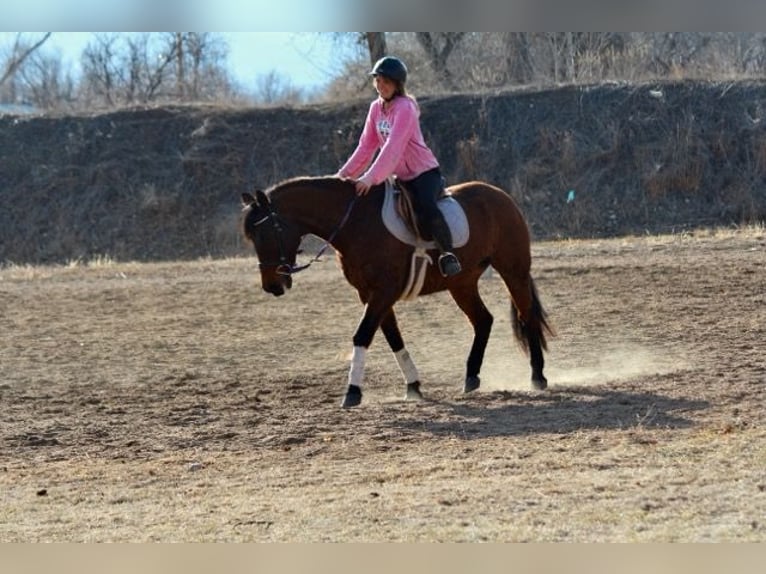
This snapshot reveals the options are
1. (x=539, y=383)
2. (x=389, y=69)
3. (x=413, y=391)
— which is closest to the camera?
(x=389, y=69)

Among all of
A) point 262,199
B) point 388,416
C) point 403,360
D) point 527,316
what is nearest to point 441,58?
point 527,316

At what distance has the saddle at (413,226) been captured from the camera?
9.58 meters

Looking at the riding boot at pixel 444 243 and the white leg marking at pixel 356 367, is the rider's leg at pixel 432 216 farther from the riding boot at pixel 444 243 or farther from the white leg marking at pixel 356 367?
the white leg marking at pixel 356 367

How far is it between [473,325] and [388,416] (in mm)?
1731

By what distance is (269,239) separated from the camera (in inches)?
370

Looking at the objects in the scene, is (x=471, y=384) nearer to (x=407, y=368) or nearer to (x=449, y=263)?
(x=407, y=368)

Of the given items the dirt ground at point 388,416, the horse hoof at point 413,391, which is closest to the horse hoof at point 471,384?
the dirt ground at point 388,416

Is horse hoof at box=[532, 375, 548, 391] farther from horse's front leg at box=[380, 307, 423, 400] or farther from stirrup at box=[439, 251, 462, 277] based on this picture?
stirrup at box=[439, 251, 462, 277]

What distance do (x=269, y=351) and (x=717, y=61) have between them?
52.2 feet

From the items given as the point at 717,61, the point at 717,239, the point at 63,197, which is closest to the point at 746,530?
the point at 717,239

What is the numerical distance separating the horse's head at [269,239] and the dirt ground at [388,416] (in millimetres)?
1150

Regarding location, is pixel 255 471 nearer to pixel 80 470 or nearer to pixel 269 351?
pixel 80 470

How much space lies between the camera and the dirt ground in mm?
5629

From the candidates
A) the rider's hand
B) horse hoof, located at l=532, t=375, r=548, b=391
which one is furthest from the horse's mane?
horse hoof, located at l=532, t=375, r=548, b=391
